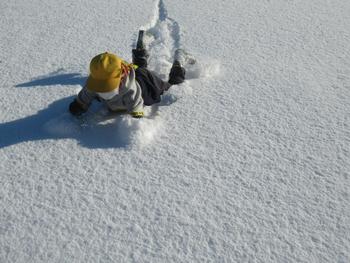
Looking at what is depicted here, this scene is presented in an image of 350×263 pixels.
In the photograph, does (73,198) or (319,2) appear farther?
(319,2)

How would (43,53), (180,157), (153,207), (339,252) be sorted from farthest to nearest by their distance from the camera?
(43,53), (180,157), (153,207), (339,252)

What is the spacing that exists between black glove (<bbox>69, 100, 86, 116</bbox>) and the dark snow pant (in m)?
0.28

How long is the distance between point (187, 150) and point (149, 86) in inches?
14.9

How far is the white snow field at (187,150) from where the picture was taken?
143 centimetres

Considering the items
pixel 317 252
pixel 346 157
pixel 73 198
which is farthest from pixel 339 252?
pixel 73 198

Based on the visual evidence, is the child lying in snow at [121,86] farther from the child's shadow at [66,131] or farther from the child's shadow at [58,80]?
the child's shadow at [58,80]

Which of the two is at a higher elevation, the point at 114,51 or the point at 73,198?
the point at 114,51

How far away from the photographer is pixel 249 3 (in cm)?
299

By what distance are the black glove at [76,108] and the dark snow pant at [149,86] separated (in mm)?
283

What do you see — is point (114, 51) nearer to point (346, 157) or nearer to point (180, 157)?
point (180, 157)

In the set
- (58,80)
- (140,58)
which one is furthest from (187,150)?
(58,80)

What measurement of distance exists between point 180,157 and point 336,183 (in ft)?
2.01

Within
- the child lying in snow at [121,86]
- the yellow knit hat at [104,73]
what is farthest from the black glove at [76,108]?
the yellow knit hat at [104,73]

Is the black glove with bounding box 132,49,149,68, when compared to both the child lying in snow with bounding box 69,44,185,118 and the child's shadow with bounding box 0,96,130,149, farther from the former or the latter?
the child's shadow with bounding box 0,96,130,149
